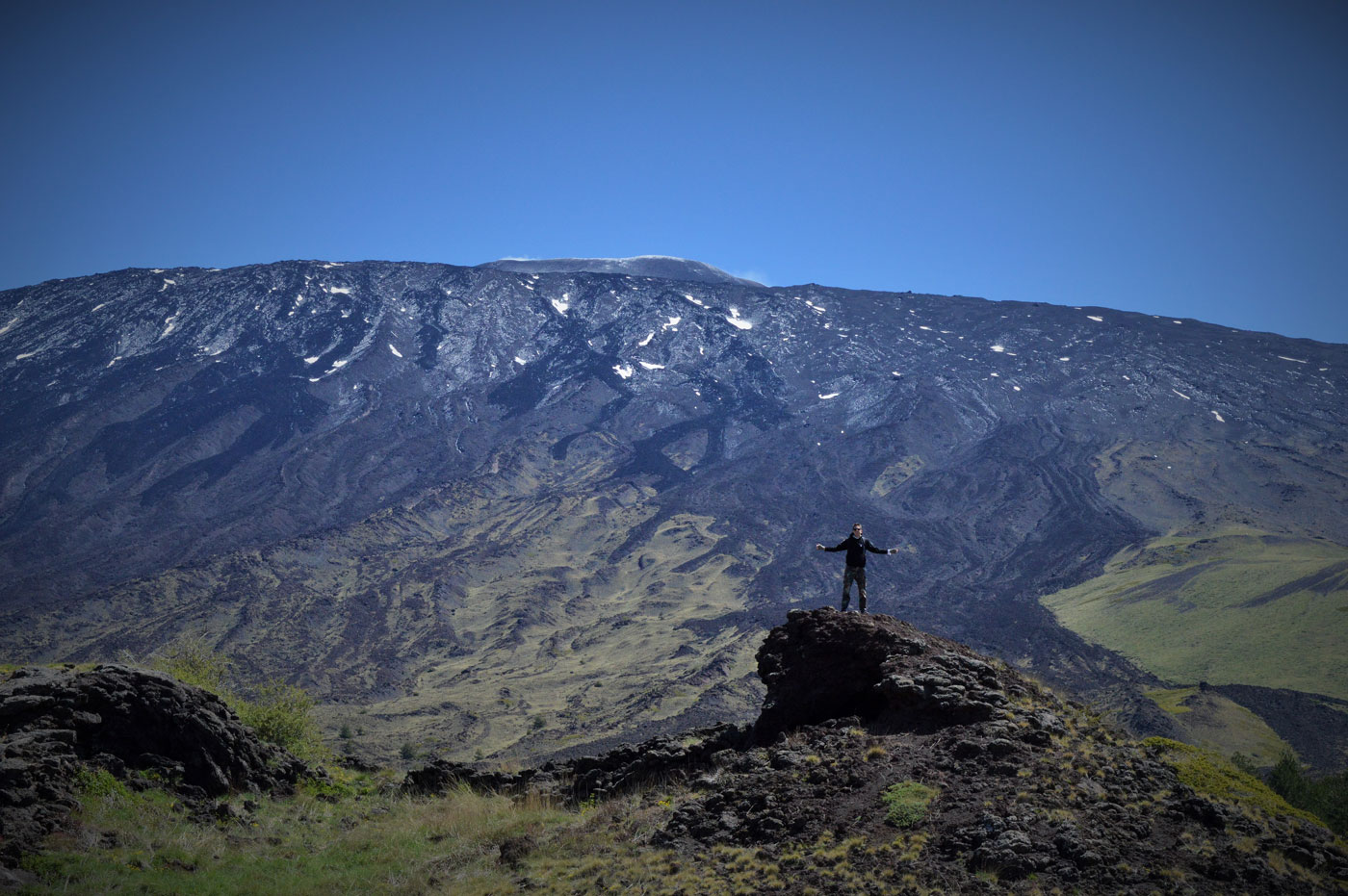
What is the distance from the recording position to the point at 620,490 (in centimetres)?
13300

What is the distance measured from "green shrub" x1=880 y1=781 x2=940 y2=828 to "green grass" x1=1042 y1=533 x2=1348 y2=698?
6014 cm

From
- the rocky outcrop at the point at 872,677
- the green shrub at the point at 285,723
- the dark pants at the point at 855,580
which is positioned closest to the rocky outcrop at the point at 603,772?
the rocky outcrop at the point at 872,677

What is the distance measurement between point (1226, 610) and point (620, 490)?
78.3m

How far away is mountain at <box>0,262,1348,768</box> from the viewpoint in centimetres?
7388

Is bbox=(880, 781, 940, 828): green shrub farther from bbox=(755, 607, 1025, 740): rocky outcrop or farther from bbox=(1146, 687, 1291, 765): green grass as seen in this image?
bbox=(1146, 687, 1291, 765): green grass

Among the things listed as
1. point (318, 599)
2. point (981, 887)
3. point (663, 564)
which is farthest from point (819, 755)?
point (663, 564)

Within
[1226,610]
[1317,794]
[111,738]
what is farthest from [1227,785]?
[1226,610]

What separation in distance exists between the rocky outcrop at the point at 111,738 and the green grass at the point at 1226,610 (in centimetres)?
6370

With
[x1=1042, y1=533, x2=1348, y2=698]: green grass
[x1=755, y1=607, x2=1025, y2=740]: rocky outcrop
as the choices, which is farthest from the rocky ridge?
[x1=1042, y1=533, x2=1348, y2=698]: green grass

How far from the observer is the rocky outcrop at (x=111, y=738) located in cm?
1087

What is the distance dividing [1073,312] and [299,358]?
501 feet

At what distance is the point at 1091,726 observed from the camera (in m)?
11.9

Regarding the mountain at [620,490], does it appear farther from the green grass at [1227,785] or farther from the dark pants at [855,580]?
the green grass at [1227,785]

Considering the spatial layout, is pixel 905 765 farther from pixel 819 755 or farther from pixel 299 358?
pixel 299 358
